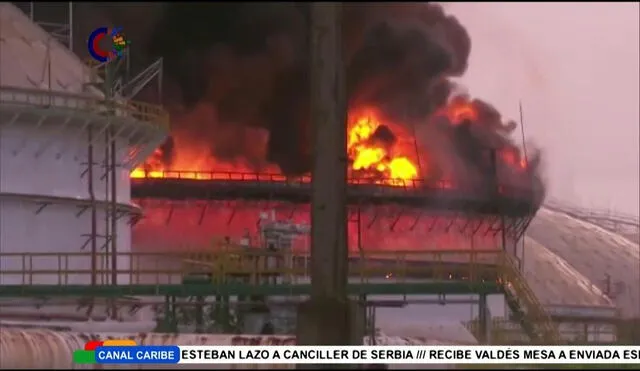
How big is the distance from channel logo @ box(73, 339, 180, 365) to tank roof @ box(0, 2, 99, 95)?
9252 millimetres

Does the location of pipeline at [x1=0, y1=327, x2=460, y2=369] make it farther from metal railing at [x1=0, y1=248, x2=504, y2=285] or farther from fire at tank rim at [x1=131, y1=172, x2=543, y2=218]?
fire at tank rim at [x1=131, y1=172, x2=543, y2=218]

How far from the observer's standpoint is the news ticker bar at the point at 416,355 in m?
10.9

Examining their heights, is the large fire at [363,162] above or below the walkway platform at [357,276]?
above

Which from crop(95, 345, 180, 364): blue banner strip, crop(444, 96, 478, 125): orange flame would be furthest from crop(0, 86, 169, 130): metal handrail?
crop(95, 345, 180, 364): blue banner strip

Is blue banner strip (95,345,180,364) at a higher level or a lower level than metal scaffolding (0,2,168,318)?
lower

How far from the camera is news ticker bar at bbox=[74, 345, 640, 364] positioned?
35.6 ft

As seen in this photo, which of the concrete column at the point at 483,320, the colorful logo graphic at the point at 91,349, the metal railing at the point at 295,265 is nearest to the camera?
the colorful logo graphic at the point at 91,349

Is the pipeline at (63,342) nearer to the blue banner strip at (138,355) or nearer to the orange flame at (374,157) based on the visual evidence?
the blue banner strip at (138,355)

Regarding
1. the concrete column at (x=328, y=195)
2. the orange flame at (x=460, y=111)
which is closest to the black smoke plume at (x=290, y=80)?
the orange flame at (x=460, y=111)

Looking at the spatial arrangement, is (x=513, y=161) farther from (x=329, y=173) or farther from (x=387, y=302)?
(x=329, y=173)

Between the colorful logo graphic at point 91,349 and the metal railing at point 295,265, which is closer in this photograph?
the colorful logo graphic at point 91,349

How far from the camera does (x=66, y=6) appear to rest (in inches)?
1038

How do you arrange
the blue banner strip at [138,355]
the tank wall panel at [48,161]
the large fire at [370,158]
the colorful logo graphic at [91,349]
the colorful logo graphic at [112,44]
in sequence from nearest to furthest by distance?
1. the blue banner strip at [138,355]
2. the colorful logo graphic at [91,349]
3. the colorful logo graphic at [112,44]
4. the tank wall panel at [48,161]
5. the large fire at [370,158]

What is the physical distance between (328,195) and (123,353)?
10.8 feet
